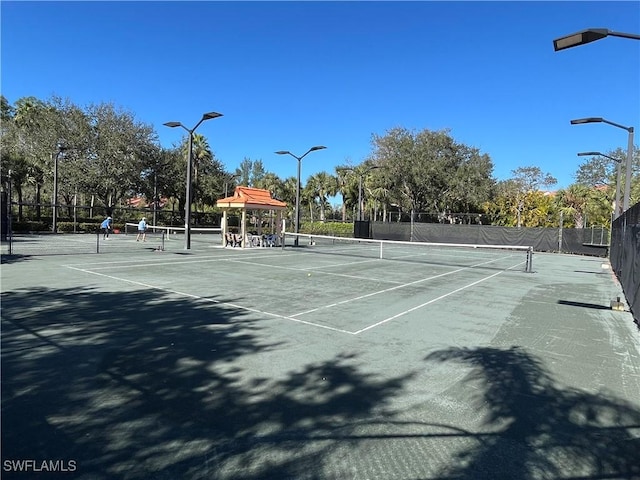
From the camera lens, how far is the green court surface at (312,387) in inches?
124

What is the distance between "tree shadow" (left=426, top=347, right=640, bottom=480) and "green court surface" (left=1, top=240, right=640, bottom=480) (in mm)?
16

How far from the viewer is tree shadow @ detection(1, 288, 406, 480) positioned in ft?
10.1

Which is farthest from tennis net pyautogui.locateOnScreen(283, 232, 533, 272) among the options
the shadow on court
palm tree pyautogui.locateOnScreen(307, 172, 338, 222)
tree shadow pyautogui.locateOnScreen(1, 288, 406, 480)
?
palm tree pyautogui.locateOnScreen(307, 172, 338, 222)

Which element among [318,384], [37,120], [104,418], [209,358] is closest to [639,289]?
[318,384]

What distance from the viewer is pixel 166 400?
405cm

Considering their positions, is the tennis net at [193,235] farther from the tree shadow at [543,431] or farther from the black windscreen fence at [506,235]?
the tree shadow at [543,431]

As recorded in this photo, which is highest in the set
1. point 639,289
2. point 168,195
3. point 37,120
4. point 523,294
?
point 37,120

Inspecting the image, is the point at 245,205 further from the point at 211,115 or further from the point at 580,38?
the point at 580,38

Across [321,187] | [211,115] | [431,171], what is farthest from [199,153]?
[211,115]

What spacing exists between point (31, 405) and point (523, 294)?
11062 millimetres

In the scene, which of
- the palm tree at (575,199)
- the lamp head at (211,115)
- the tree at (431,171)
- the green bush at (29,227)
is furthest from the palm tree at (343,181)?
the lamp head at (211,115)

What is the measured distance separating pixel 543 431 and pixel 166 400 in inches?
134

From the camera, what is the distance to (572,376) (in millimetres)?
5121

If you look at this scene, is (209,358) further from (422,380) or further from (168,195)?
(168,195)
